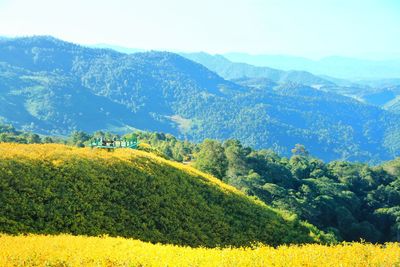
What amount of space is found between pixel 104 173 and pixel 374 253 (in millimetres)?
10337

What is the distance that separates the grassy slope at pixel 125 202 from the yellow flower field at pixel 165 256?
9.79 ft

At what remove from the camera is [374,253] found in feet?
36.0

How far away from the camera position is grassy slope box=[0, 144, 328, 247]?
15.1 m

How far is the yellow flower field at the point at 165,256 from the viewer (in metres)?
10.2

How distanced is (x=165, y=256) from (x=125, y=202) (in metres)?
6.78

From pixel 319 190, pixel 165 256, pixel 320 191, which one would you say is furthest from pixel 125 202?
pixel 319 190

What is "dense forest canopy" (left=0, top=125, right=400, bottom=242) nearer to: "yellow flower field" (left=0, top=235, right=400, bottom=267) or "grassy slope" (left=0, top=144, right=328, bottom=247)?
"grassy slope" (left=0, top=144, right=328, bottom=247)

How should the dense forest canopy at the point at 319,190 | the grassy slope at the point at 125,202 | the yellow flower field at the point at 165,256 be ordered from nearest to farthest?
the yellow flower field at the point at 165,256 < the grassy slope at the point at 125,202 < the dense forest canopy at the point at 319,190

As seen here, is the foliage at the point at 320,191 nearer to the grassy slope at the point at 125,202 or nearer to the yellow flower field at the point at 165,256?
the grassy slope at the point at 125,202

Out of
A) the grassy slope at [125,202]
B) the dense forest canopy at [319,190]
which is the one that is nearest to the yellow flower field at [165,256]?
the grassy slope at [125,202]

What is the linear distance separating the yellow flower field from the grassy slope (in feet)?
9.79

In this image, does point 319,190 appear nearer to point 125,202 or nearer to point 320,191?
point 320,191

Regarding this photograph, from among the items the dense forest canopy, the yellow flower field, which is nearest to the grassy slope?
the yellow flower field

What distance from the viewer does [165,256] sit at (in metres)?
11.2
